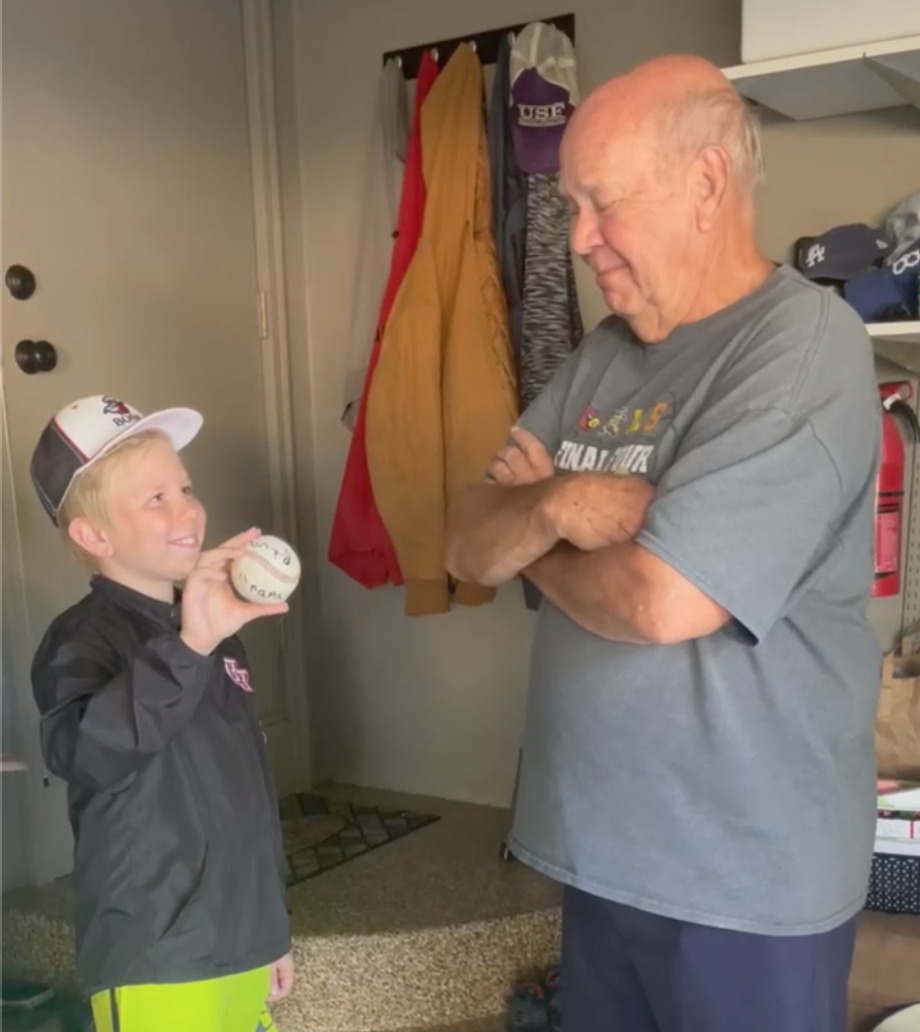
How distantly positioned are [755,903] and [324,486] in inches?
76.1

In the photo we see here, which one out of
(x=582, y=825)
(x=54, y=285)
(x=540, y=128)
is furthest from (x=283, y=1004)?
(x=540, y=128)

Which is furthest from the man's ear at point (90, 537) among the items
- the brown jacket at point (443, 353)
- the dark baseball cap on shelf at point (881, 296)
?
A: the dark baseball cap on shelf at point (881, 296)

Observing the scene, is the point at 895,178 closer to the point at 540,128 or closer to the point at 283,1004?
the point at 540,128

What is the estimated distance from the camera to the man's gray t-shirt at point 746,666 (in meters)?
1.05

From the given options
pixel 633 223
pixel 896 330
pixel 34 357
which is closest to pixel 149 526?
pixel 633 223

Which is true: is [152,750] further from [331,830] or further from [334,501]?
[334,501]

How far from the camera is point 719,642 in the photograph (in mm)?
1105

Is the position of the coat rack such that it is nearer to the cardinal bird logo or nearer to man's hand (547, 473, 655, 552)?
the cardinal bird logo

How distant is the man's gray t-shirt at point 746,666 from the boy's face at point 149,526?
50cm

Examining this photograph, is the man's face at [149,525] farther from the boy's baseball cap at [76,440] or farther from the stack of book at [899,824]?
the stack of book at [899,824]

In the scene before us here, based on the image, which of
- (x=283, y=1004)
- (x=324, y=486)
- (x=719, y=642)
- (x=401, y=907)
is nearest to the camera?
(x=719, y=642)

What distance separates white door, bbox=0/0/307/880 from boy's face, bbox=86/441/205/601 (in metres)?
0.89

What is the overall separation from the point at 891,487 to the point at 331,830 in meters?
1.45

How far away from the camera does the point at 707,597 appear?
1.04 metres
